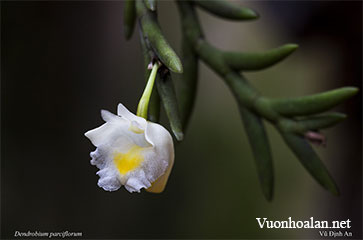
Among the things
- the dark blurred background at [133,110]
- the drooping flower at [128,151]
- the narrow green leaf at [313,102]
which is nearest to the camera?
the drooping flower at [128,151]

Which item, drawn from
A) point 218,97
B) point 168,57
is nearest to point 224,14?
point 168,57

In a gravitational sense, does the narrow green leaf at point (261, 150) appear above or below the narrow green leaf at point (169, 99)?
below

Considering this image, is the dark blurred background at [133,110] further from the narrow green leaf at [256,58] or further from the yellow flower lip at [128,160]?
the yellow flower lip at [128,160]

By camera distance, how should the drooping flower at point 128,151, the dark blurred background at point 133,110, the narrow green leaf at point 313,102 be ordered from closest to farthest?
1. the drooping flower at point 128,151
2. the narrow green leaf at point 313,102
3. the dark blurred background at point 133,110

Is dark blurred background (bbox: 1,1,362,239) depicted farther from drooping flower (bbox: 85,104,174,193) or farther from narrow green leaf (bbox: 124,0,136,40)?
drooping flower (bbox: 85,104,174,193)

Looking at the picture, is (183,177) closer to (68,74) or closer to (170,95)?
(68,74)

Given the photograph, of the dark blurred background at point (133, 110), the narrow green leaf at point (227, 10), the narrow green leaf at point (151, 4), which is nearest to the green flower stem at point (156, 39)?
the narrow green leaf at point (151, 4)

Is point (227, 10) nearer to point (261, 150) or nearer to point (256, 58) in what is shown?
point (256, 58)
